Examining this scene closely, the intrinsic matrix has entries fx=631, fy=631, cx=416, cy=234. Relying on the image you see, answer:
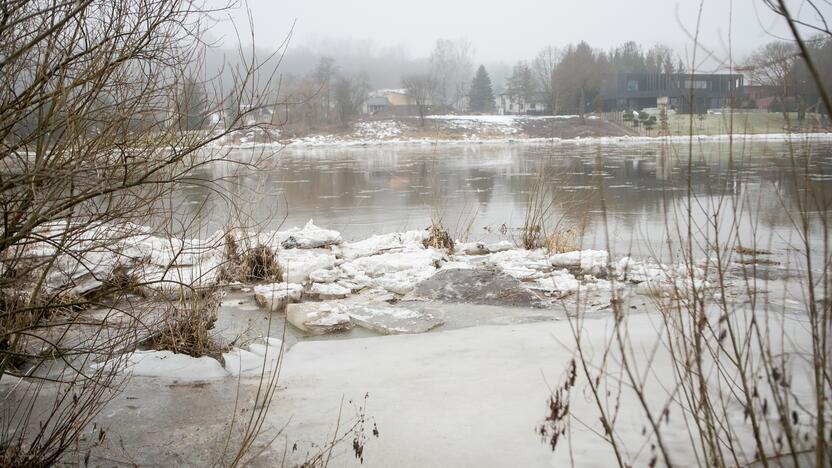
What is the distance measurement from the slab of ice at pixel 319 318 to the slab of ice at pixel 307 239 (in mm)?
3141

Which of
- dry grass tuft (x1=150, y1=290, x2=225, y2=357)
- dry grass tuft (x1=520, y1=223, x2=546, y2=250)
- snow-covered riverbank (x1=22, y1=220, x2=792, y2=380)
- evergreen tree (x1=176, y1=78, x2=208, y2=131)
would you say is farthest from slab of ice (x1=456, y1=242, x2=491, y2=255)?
evergreen tree (x1=176, y1=78, x2=208, y2=131)

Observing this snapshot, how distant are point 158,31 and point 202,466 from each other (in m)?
2.19

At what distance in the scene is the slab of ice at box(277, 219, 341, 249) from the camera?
9.13 meters

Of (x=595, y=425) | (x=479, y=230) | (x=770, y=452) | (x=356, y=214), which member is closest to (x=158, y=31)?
(x=595, y=425)

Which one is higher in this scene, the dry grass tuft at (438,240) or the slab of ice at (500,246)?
the dry grass tuft at (438,240)

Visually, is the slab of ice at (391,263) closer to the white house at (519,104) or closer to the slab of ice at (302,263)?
the slab of ice at (302,263)

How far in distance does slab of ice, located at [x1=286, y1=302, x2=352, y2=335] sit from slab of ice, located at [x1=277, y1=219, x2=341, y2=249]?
314 centimetres

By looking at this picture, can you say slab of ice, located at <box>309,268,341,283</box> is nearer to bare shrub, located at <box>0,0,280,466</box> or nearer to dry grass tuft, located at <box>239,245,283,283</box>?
dry grass tuft, located at <box>239,245,283,283</box>

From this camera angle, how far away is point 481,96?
93.1 meters

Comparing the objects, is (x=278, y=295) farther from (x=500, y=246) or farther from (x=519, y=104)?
(x=519, y=104)

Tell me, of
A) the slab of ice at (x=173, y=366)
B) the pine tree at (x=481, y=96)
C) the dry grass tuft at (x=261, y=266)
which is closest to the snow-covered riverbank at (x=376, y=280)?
the slab of ice at (x=173, y=366)

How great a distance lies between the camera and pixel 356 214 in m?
13.1

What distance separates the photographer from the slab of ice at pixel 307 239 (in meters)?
9.13

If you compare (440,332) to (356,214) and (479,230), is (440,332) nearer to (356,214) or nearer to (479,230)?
(479,230)
